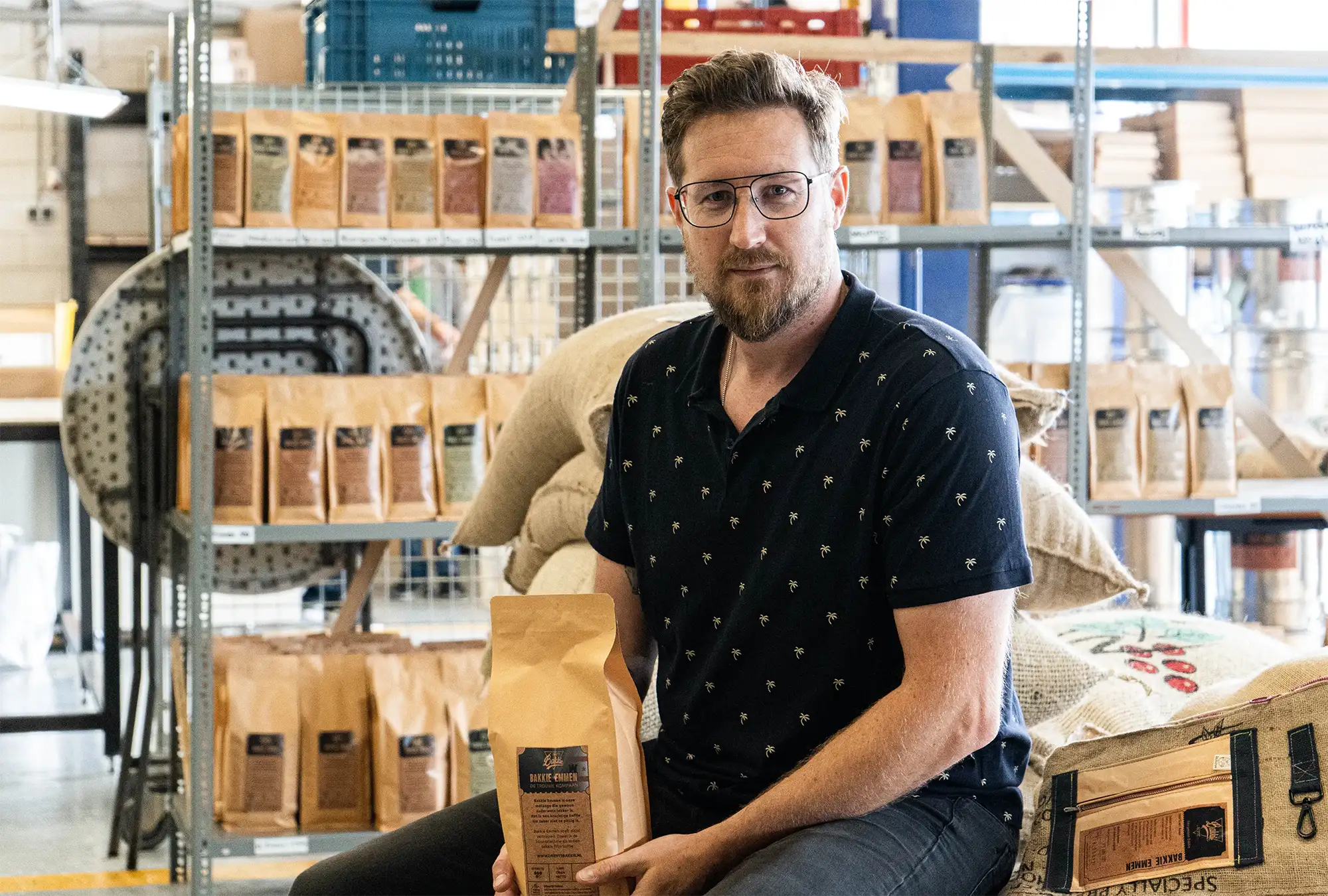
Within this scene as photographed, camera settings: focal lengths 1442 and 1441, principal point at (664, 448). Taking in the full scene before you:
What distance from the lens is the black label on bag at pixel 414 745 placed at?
324cm

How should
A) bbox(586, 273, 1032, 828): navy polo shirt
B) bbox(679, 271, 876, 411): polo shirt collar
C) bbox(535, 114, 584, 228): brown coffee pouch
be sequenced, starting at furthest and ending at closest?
bbox(535, 114, 584, 228): brown coffee pouch → bbox(679, 271, 876, 411): polo shirt collar → bbox(586, 273, 1032, 828): navy polo shirt

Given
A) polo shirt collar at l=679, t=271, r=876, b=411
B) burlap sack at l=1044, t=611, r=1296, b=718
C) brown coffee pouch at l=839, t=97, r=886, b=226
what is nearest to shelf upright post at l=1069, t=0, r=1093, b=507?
brown coffee pouch at l=839, t=97, r=886, b=226

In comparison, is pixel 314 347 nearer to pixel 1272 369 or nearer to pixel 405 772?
pixel 405 772

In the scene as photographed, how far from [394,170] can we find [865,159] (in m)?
1.06

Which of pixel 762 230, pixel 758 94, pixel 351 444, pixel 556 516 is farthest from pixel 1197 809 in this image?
pixel 351 444

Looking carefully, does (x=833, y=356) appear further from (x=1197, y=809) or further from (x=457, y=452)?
(x=457, y=452)

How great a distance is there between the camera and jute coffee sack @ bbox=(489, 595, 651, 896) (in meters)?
1.45

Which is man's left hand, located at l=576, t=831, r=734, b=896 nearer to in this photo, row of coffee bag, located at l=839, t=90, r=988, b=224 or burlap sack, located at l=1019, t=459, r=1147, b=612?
burlap sack, located at l=1019, t=459, r=1147, b=612

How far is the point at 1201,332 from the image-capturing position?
4781mm

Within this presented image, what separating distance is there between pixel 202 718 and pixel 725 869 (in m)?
2.10

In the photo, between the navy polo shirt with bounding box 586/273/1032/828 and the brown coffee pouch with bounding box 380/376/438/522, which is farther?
the brown coffee pouch with bounding box 380/376/438/522

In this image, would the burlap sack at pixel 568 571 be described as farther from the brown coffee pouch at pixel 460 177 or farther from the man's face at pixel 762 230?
the brown coffee pouch at pixel 460 177

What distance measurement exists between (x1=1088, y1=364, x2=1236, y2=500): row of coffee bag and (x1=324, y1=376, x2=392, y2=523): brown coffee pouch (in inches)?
65.0

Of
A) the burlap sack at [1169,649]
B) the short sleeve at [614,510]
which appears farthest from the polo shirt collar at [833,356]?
the burlap sack at [1169,649]
